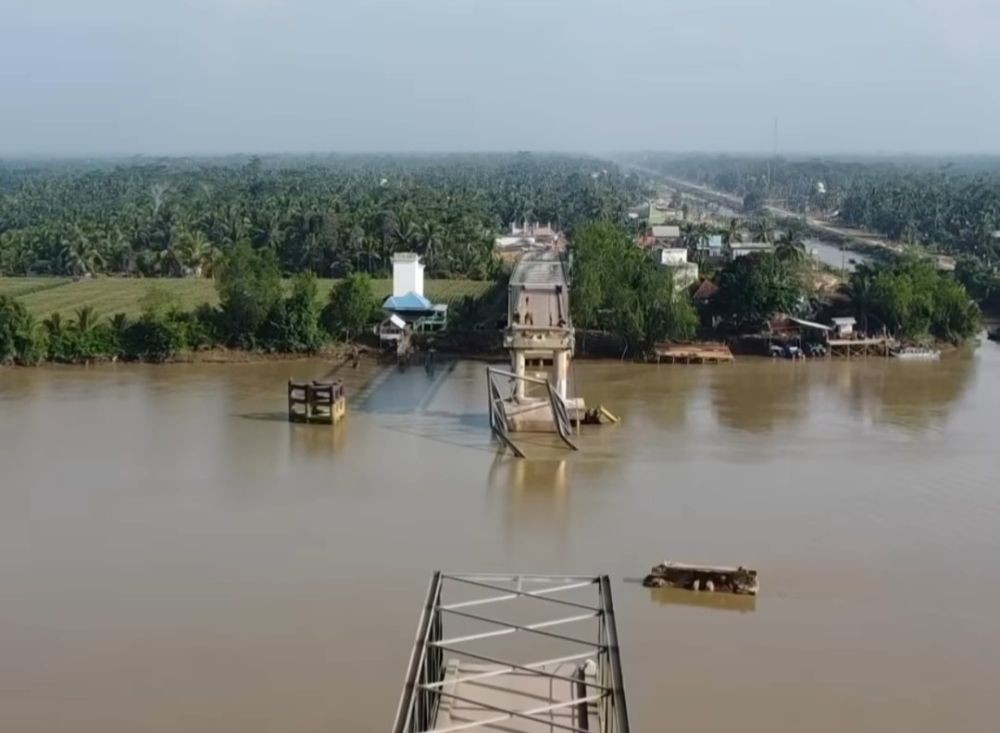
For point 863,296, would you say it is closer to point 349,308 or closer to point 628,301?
point 628,301

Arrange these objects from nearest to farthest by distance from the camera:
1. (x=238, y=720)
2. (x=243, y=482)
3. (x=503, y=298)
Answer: (x=238, y=720) → (x=243, y=482) → (x=503, y=298)

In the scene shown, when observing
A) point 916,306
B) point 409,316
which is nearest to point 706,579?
point 409,316

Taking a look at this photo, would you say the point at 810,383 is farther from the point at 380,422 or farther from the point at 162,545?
the point at 162,545

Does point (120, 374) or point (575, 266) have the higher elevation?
point (575, 266)

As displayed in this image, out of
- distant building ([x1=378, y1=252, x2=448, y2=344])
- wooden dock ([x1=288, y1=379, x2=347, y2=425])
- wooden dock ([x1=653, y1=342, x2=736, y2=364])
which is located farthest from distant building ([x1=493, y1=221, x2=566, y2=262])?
wooden dock ([x1=288, y1=379, x2=347, y2=425])

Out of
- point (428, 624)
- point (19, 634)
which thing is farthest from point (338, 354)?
point (428, 624)

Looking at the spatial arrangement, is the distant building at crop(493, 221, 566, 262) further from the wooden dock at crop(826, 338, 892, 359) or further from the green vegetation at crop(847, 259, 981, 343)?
the wooden dock at crop(826, 338, 892, 359)

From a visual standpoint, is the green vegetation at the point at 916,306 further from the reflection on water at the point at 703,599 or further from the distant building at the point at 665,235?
the reflection on water at the point at 703,599
